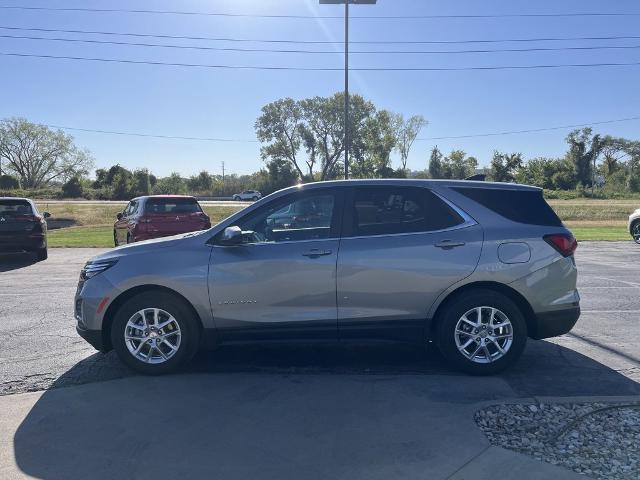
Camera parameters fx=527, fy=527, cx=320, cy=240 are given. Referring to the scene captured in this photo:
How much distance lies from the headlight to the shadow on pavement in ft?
3.08

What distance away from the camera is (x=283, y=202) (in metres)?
5.00

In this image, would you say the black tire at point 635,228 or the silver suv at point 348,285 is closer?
the silver suv at point 348,285

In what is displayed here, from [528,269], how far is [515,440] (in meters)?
1.78

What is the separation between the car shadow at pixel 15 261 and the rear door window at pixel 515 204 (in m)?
11.1

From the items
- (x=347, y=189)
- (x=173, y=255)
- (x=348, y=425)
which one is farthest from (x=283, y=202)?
(x=348, y=425)

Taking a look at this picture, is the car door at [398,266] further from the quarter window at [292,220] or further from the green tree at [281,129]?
the green tree at [281,129]

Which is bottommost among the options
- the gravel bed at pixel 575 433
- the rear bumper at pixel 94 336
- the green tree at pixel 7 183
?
the gravel bed at pixel 575 433

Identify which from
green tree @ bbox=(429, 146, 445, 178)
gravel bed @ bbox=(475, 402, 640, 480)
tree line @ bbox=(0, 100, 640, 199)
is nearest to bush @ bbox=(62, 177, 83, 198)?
tree line @ bbox=(0, 100, 640, 199)

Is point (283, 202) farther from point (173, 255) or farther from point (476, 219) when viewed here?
point (476, 219)

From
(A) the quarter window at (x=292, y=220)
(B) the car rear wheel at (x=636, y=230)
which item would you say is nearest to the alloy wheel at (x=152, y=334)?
(A) the quarter window at (x=292, y=220)

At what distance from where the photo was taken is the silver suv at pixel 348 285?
4770 mm

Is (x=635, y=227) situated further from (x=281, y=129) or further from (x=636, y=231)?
(x=281, y=129)

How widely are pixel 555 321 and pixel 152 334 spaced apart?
3737mm

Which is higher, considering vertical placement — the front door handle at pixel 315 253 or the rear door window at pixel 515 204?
the rear door window at pixel 515 204
